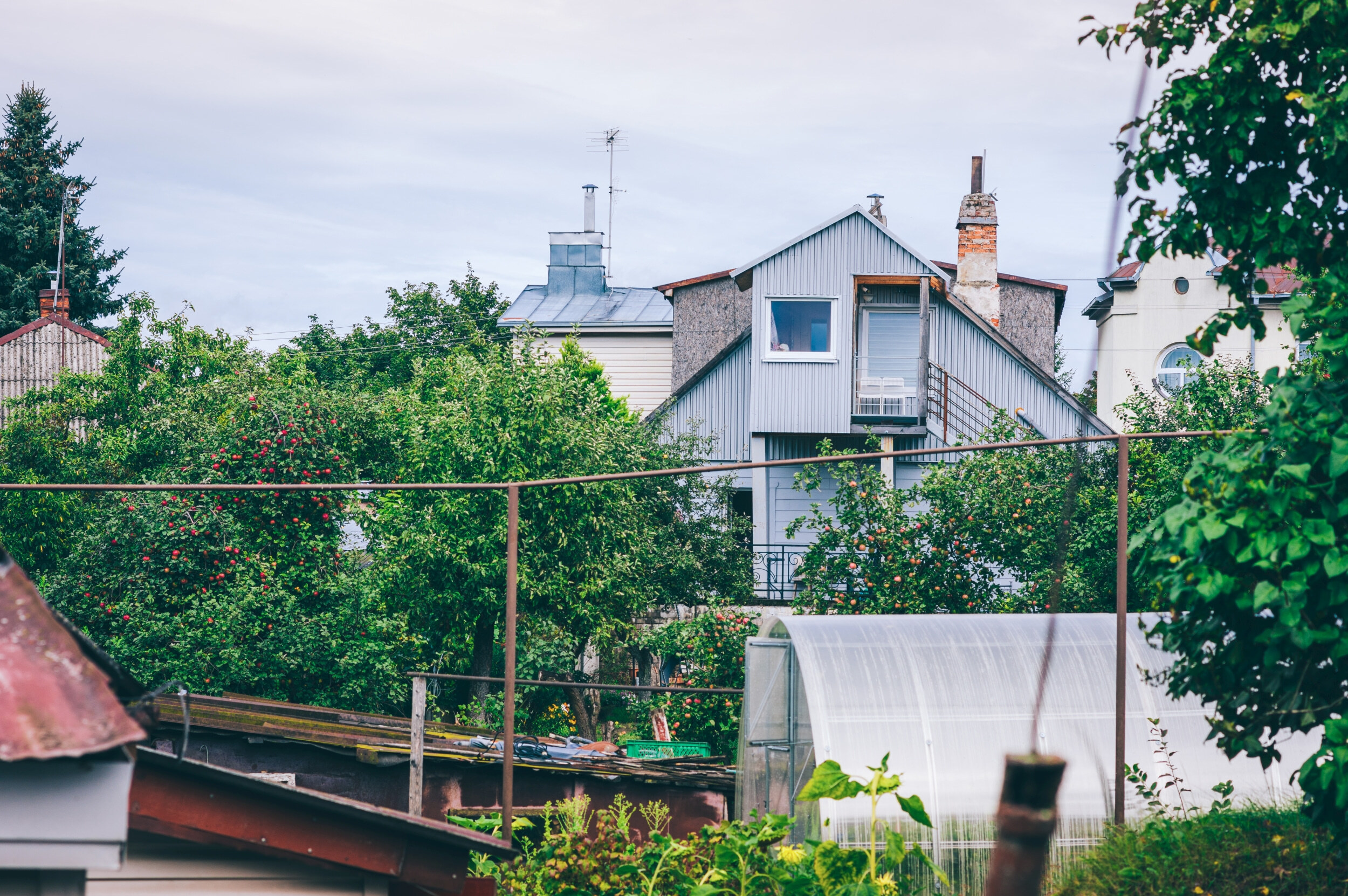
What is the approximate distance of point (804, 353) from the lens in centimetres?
2105

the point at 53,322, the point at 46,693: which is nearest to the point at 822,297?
the point at 46,693

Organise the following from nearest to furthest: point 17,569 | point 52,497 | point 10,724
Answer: point 10,724, point 17,569, point 52,497

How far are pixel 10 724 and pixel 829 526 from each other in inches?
531

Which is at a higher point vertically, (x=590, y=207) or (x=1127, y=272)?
(x=590, y=207)

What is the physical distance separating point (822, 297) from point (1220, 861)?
1572 centimetres

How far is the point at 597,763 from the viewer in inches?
414

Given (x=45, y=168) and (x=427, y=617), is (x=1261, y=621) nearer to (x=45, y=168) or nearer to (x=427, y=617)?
(x=427, y=617)

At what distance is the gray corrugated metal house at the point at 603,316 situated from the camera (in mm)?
28625

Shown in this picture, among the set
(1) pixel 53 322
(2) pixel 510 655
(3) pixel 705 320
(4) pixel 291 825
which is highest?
(1) pixel 53 322

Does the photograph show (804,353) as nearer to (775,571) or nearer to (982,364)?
(982,364)

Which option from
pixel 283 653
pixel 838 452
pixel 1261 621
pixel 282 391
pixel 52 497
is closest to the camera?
pixel 1261 621

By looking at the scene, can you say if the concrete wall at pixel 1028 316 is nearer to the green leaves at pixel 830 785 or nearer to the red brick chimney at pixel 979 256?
the red brick chimney at pixel 979 256

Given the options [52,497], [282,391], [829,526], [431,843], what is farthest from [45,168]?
[431,843]

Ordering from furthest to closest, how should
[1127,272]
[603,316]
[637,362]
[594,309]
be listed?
[594,309], [603,316], [637,362], [1127,272]
